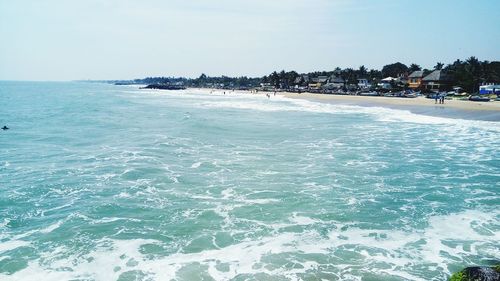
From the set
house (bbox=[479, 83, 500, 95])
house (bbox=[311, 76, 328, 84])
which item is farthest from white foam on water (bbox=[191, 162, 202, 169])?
house (bbox=[311, 76, 328, 84])

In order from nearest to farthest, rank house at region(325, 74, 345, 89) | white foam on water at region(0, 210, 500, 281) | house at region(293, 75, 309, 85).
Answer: white foam on water at region(0, 210, 500, 281), house at region(325, 74, 345, 89), house at region(293, 75, 309, 85)

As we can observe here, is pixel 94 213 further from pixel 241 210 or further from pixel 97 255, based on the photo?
pixel 241 210

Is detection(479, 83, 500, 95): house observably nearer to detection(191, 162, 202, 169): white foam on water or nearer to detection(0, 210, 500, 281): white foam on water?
detection(191, 162, 202, 169): white foam on water

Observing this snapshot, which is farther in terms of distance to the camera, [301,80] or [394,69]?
[301,80]

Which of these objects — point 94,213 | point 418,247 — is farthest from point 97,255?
point 418,247

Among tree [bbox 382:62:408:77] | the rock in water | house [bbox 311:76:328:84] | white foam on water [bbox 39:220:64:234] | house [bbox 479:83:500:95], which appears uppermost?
tree [bbox 382:62:408:77]

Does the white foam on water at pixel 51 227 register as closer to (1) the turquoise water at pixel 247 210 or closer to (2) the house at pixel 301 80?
(1) the turquoise water at pixel 247 210

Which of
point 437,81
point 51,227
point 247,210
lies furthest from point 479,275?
point 437,81

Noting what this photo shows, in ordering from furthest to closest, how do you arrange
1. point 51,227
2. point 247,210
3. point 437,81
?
point 437,81, point 247,210, point 51,227

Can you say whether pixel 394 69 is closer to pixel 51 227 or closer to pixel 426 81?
pixel 426 81
